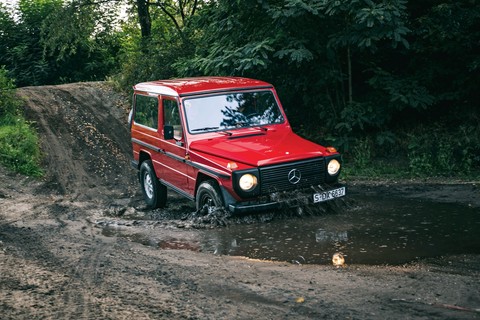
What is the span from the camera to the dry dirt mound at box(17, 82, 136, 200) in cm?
1284

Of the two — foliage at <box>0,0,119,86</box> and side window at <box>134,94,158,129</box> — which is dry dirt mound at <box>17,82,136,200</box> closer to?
side window at <box>134,94,158,129</box>

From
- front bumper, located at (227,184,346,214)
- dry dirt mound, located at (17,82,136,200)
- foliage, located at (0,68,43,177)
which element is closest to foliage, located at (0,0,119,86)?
dry dirt mound, located at (17,82,136,200)

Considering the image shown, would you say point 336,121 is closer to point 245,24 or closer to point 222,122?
point 245,24

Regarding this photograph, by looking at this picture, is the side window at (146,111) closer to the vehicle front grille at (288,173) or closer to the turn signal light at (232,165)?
the turn signal light at (232,165)

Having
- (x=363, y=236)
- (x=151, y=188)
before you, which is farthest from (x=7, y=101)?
(x=363, y=236)

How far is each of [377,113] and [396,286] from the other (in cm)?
763

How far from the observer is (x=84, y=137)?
53.8 ft

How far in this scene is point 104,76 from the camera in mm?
26172

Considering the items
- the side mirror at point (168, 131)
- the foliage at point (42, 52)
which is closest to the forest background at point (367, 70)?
the side mirror at point (168, 131)

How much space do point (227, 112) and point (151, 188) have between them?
2.45 metres

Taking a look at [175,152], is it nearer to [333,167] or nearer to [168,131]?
[168,131]

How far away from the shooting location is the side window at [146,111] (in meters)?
9.77

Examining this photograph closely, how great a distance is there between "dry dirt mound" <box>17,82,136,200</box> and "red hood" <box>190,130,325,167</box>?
424 cm

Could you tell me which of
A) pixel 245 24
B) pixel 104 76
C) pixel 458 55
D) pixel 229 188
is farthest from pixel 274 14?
pixel 104 76
